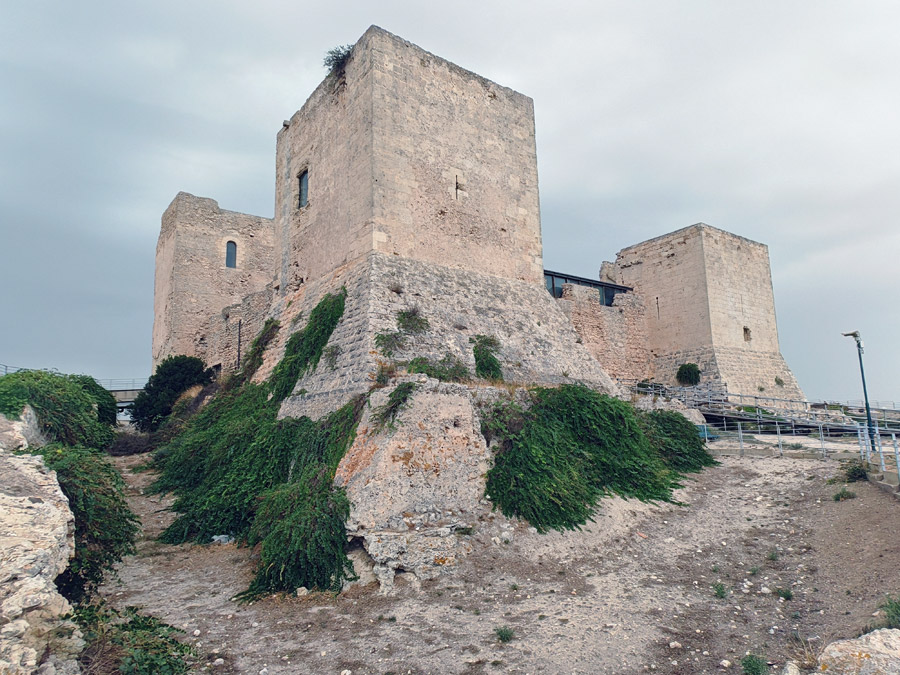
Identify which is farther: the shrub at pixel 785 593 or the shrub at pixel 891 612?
the shrub at pixel 785 593

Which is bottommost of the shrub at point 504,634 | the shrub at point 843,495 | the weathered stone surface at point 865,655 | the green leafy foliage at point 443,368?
the shrub at point 504,634

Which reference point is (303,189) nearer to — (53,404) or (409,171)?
(409,171)

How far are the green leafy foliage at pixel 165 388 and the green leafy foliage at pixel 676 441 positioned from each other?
13079 mm

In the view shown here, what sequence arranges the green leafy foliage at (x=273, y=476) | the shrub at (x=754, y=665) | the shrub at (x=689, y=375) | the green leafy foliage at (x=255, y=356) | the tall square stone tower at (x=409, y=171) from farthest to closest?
the shrub at (x=689, y=375) < the green leafy foliage at (x=255, y=356) < the tall square stone tower at (x=409, y=171) < the green leafy foliage at (x=273, y=476) < the shrub at (x=754, y=665)

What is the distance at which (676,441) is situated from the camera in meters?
11.3

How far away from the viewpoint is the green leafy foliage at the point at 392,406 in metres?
7.80

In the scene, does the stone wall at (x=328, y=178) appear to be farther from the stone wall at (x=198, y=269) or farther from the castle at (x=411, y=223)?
the stone wall at (x=198, y=269)

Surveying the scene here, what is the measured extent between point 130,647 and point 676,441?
9.71 meters

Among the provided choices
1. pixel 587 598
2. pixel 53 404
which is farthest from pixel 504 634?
pixel 53 404

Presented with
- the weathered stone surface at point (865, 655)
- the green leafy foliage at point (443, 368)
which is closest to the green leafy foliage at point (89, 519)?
the green leafy foliage at point (443, 368)

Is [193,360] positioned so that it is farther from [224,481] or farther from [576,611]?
[576,611]

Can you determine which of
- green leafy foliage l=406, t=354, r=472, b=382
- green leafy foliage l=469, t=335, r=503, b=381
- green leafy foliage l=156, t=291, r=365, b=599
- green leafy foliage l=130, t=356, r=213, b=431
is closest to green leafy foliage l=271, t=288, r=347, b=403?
green leafy foliage l=156, t=291, r=365, b=599

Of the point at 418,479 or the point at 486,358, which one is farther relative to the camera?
the point at 486,358

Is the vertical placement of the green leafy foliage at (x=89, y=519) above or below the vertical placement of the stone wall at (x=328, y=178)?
below
